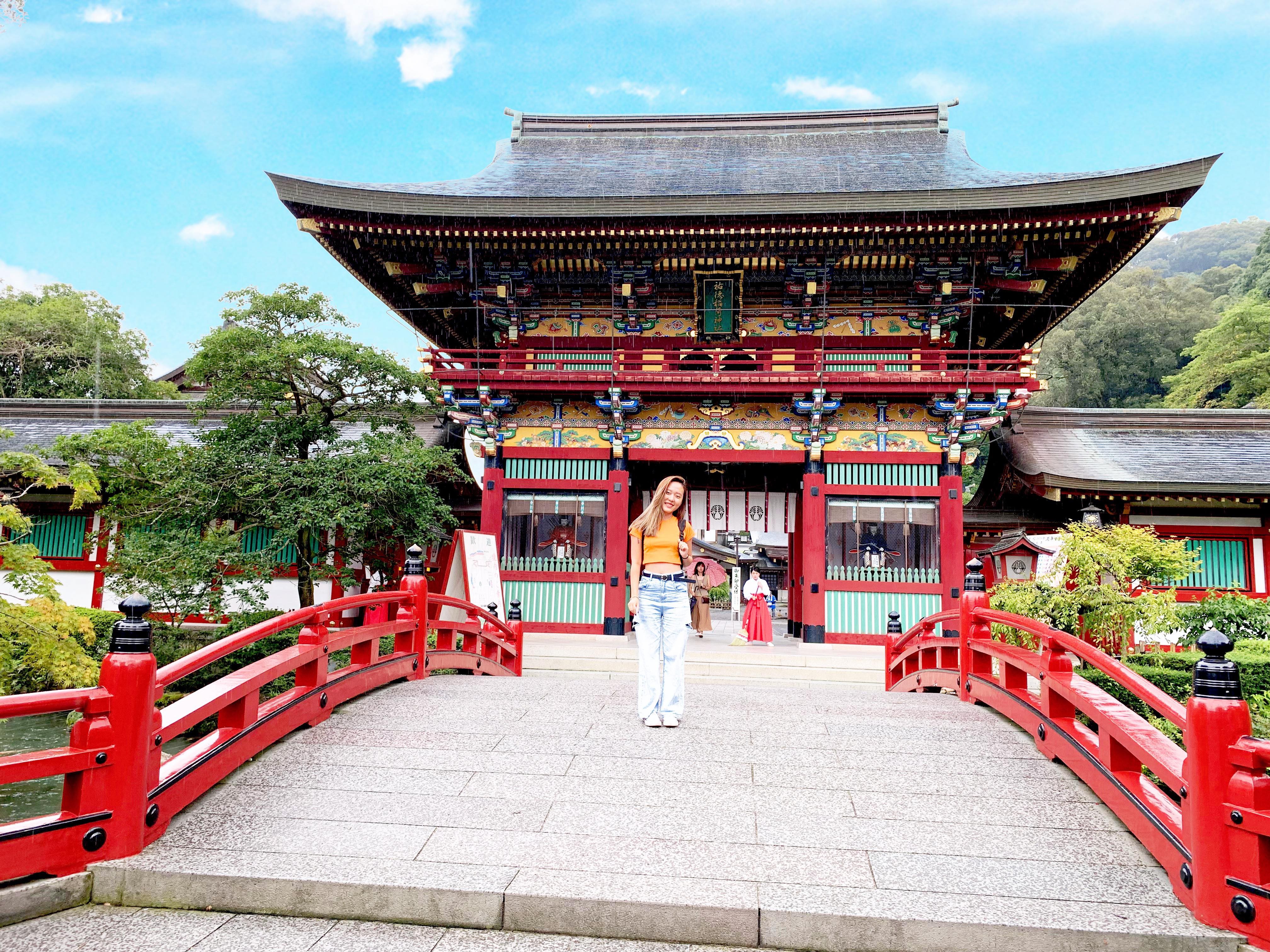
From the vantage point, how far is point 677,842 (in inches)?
148

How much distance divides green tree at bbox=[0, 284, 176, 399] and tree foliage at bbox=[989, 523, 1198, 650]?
27616 mm

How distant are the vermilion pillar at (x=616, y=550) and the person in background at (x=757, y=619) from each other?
7.51ft

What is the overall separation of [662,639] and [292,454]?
365 inches

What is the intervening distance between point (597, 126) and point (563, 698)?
52.2 feet

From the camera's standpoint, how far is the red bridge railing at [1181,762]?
10.1 ft

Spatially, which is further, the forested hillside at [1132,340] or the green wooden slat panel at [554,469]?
the forested hillside at [1132,340]

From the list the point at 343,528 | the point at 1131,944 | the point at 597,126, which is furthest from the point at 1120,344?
the point at 1131,944

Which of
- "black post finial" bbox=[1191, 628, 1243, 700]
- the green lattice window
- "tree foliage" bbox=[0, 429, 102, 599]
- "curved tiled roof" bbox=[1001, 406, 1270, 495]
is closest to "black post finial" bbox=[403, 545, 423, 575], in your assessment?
"tree foliage" bbox=[0, 429, 102, 599]

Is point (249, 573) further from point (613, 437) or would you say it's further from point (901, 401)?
point (901, 401)

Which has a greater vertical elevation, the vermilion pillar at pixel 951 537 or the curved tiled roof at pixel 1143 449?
the curved tiled roof at pixel 1143 449

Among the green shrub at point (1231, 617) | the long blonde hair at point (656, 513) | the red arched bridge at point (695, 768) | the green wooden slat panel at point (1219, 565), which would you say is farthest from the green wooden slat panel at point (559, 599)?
the green wooden slat panel at point (1219, 565)

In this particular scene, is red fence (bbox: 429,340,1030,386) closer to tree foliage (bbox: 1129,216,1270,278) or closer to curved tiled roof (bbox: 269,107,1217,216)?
curved tiled roof (bbox: 269,107,1217,216)

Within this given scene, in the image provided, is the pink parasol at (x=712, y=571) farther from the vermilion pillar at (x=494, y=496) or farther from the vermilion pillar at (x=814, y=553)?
the vermilion pillar at (x=494, y=496)

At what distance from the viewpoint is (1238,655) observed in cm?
921
